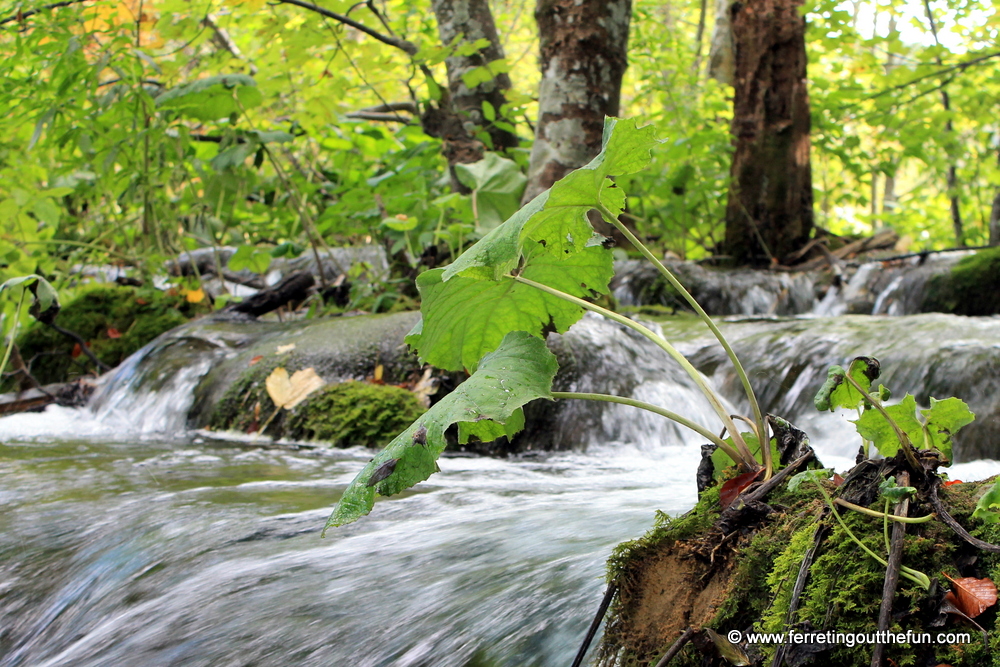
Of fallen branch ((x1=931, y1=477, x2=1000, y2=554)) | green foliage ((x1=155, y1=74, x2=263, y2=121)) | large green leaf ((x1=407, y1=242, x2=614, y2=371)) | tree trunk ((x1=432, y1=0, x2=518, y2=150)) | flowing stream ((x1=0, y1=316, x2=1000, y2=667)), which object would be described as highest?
tree trunk ((x1=432, y1=0, x2=518, y2=150))

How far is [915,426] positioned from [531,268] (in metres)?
0.72

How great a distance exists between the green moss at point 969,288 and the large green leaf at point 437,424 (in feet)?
16.9

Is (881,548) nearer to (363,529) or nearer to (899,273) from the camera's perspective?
(363,529)

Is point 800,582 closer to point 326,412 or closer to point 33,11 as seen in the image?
point 326,412

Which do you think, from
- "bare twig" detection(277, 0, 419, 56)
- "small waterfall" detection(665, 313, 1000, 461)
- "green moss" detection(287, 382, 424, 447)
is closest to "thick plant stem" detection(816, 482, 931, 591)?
"small waterfall" detection(665, 313, 1000, 461)

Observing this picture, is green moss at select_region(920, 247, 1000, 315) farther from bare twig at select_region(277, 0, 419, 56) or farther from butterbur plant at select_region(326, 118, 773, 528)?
butterbur plant at select_region(326, 118, 773, 528)

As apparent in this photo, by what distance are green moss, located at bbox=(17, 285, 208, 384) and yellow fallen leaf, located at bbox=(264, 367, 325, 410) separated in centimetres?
230

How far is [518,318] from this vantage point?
5.01 ft

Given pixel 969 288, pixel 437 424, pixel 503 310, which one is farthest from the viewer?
pixel 969 288

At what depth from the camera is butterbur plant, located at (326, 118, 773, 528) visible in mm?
1073

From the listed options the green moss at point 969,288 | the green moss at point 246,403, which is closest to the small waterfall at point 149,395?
the green moss at point 246,403

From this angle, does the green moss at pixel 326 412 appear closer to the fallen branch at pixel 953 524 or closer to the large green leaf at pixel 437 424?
the large green leaf at pixel 437 424

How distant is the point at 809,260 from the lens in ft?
22.1

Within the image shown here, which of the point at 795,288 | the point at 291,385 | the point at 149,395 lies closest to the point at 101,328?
the point at 149,395
